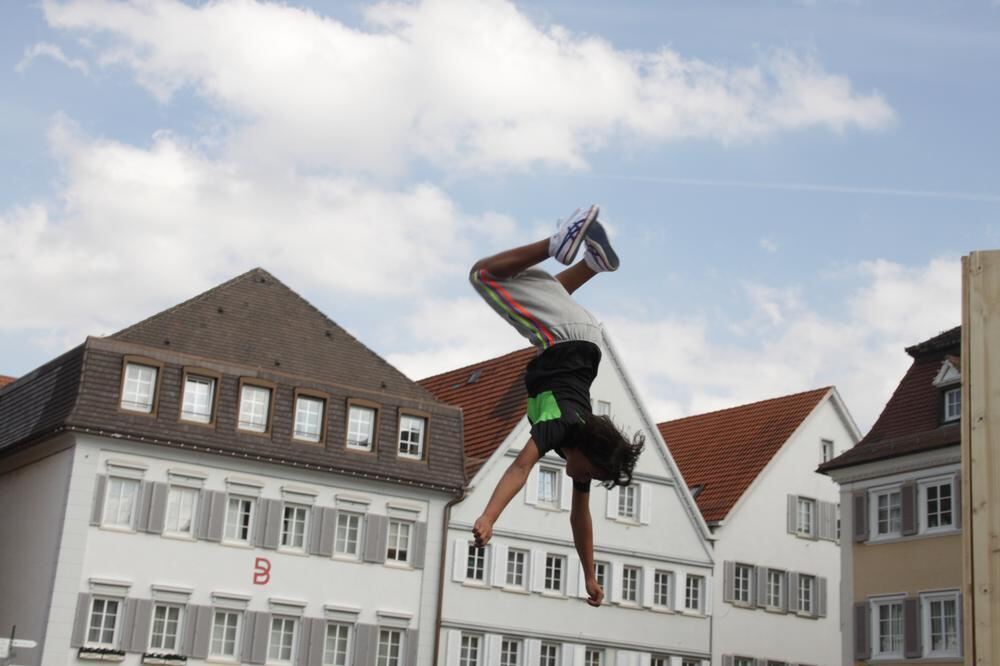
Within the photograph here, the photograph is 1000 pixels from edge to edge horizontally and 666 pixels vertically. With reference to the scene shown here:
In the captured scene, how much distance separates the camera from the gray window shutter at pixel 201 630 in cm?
3453

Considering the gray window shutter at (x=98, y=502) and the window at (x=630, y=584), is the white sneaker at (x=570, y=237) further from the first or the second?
the window at (x=630, y=584)

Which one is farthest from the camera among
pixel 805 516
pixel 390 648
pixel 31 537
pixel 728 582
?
pixel 805 516

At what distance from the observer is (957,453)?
35375 millimetres

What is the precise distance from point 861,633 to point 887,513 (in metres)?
3.05

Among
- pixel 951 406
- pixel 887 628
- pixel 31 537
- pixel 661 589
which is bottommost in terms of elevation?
pixel 887 628

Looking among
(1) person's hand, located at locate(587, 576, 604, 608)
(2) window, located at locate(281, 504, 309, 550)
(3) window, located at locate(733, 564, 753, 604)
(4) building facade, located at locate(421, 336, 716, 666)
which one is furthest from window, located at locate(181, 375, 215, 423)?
(1) person's hand, located at locate(587, 576, 604, 608)

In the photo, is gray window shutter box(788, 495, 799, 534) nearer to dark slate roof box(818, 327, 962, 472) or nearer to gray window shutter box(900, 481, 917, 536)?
dark slate roof box(818, 327, 962, 472)

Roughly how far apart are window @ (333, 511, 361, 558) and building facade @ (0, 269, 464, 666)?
0.15ft

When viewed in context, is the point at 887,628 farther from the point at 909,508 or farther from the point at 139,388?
the point at 139,388

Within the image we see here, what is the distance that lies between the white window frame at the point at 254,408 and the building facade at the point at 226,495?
0.04m

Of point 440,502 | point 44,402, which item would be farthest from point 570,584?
point 44,402

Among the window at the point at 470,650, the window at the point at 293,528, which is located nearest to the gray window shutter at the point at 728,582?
the window at the point at 470,650

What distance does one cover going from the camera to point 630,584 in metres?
41.6

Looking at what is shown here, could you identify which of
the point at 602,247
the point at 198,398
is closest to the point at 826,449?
the point at 198,398
